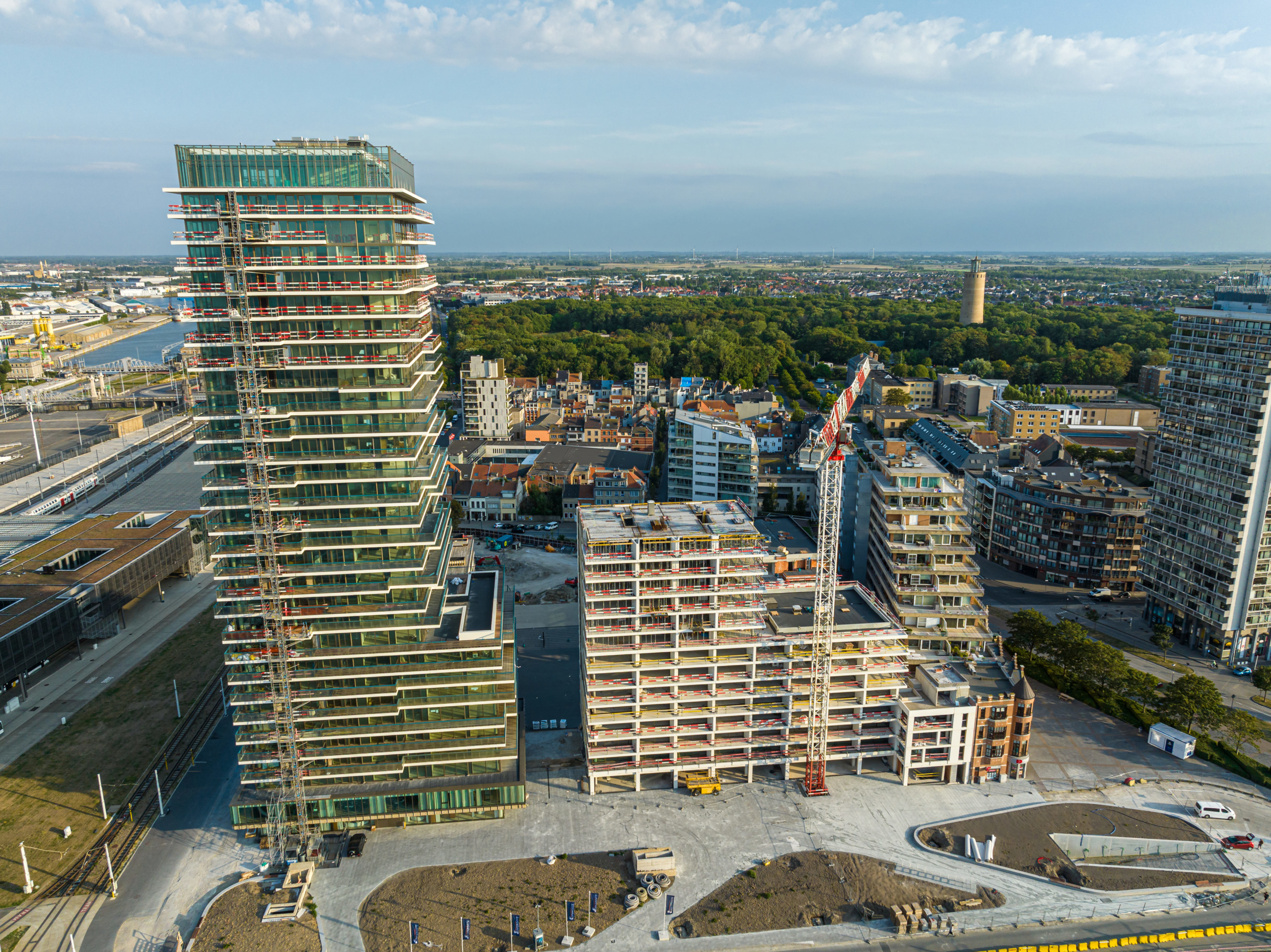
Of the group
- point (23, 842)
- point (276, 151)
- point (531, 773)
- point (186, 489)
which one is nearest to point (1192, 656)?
point (531, 773)

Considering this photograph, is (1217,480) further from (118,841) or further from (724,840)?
(118,841)

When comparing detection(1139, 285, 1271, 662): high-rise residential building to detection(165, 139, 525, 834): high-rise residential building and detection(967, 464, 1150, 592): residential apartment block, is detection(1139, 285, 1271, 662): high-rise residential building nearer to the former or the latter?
detection(967, 464, 1150, 592): residential apartment block

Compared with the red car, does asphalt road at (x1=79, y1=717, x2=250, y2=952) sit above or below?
below

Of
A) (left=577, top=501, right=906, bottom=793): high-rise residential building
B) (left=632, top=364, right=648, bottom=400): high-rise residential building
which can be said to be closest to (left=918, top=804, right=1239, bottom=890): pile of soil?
(left=577, top=501, right=906, bottom=793): high-rise residential building

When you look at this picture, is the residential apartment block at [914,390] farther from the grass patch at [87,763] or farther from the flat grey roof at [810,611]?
the grass patch at [87,763]

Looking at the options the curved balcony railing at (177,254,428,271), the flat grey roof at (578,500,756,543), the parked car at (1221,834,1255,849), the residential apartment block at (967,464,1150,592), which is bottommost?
the parked car at (1221,834,1255,849)

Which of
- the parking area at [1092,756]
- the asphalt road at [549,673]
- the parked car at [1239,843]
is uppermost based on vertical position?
the asphalt road at [549,673]

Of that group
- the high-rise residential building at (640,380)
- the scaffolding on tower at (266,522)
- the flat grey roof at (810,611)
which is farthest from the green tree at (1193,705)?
the high-rise residential building at (640,380)

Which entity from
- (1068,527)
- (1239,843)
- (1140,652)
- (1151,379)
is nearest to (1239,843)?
(1239,843)
